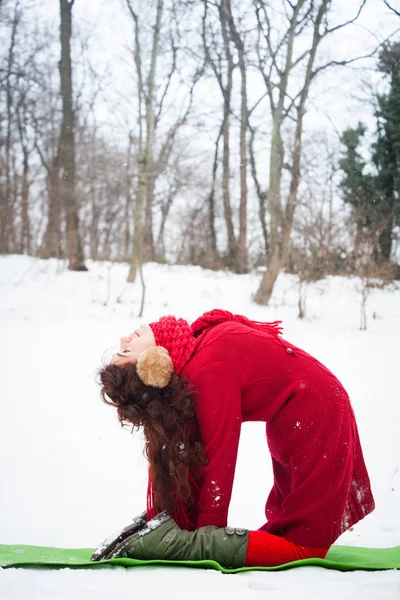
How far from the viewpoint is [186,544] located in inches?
72.3

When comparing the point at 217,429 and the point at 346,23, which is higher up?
the point at 346,23

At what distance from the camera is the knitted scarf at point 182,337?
1935mm

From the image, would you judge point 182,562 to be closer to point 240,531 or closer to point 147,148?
point 240,531

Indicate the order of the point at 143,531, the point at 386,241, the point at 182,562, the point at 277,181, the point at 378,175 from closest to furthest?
the point at 182,562 < the point at 143,531 < the point at 277,181 < the point at 386,241 < the point at 378,175

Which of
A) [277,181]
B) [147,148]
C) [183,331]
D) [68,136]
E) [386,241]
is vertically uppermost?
[68,136]

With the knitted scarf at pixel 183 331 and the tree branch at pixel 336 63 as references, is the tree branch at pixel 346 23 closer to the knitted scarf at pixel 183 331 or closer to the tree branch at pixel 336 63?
the tree branch at pixel 336 63

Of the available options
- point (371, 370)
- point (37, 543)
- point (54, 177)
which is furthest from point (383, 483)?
point (54, 177)

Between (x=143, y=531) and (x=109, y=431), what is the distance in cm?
254

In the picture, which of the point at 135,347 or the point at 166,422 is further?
the point at 135,347

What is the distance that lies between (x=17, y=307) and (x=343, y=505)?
318 inches

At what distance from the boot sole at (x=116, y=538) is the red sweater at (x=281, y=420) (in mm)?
249

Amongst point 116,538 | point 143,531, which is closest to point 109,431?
point 116,538

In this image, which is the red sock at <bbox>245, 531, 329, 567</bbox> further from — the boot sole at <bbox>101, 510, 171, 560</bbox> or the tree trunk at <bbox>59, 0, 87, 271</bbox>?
the tree trunk at <bbox>59, 0, 87, 271</bbox>

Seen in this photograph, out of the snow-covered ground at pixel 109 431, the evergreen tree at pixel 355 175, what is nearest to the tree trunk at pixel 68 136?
the snow-covered ground at pixel 109 431
